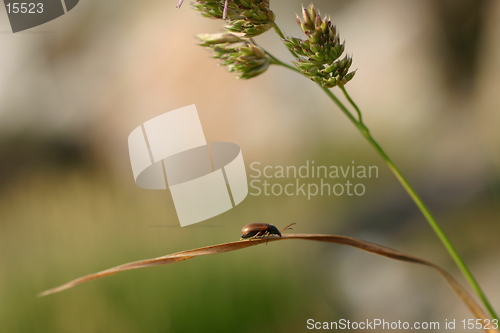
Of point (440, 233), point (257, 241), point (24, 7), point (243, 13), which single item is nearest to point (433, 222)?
point (440, 233)

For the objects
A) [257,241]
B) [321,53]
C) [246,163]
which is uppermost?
[321,53]

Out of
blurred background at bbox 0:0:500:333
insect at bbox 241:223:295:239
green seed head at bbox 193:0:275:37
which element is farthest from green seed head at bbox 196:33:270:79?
blurred background at bbox 0:0:500:333

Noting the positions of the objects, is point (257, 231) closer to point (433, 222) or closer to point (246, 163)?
point (433, 222)

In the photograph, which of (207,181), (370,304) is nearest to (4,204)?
(207,181)

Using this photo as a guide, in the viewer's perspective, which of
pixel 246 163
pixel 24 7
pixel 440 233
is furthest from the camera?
pixel 24 7

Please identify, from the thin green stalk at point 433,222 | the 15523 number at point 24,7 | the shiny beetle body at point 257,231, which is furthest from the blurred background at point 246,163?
the thin green stalk at point 433,222

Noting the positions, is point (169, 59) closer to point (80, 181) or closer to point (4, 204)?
point (80, 181)

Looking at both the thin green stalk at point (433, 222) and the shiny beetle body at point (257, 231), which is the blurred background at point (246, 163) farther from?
the thin green stalk at point (433, 222)

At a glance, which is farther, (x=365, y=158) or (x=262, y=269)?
(x=365, y=158)
